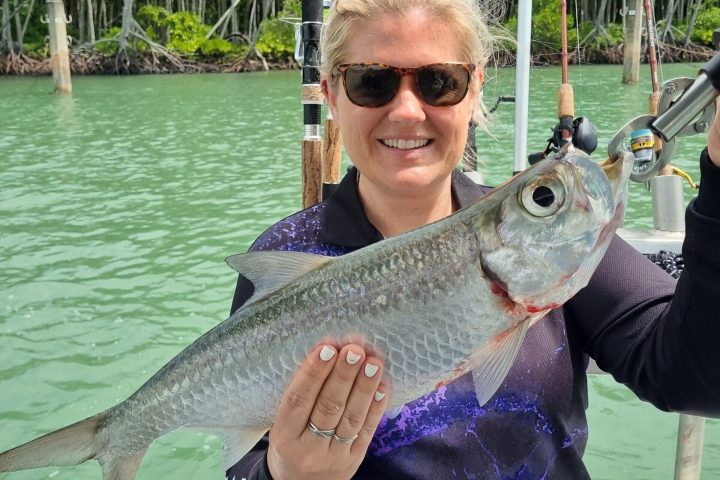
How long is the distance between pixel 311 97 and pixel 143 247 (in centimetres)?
556

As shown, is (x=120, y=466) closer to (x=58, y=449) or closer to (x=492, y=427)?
(x=58, y=449)

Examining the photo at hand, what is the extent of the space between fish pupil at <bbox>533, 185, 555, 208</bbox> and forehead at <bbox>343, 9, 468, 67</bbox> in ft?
2.58

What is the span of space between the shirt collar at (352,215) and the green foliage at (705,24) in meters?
44.7

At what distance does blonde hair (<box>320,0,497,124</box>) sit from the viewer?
2139 millimetres

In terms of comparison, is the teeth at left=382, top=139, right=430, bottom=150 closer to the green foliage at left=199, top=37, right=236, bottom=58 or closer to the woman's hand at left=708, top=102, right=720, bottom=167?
the woman's hand at left=708, top=102, right=720, bottom=167

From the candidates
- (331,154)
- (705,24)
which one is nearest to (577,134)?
(331,154)

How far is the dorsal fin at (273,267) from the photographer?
1.86m

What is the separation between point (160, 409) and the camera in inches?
78.7

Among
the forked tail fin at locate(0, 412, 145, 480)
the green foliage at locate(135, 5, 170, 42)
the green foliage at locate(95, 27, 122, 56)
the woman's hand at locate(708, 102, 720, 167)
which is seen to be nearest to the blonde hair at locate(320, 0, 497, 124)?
the woman's hand at locate(708, 102, 720, 167)

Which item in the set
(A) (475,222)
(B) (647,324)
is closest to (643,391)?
(B) (647,324)

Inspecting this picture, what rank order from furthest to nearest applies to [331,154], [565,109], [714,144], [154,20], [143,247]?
[154,20] < [143,247] < [565,109] < [331,154] < [714,144]

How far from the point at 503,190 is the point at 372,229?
0.81 meters

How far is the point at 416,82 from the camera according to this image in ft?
7.09

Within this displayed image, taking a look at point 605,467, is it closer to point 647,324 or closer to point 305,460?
point 647,324
